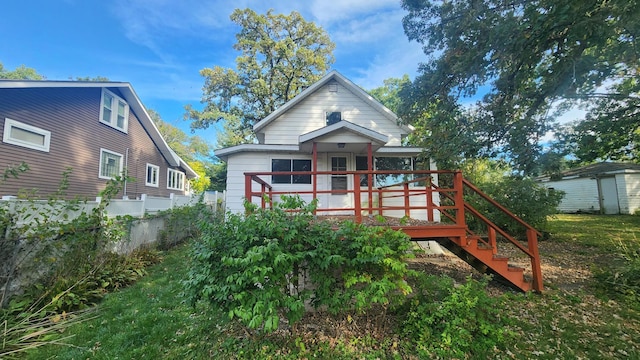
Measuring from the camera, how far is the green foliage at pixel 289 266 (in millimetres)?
2748

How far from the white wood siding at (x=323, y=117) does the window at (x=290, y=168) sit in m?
1.37

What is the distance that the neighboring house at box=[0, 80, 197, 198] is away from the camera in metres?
8.80

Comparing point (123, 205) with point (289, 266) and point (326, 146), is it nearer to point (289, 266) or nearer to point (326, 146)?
point (326, 146)

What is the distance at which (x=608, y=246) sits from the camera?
319 inches

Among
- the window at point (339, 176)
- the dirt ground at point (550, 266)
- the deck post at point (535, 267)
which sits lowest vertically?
the dirt ground at point (550, 266)

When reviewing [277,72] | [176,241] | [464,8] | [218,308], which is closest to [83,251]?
[218,308]

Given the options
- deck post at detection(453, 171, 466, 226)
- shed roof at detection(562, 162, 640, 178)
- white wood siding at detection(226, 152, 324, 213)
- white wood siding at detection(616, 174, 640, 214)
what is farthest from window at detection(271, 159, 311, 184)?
white wood siding at detection(616, 174, 640, 214)

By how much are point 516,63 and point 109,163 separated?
633 inches

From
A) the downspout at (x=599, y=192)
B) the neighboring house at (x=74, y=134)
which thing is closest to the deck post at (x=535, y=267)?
the neighboring house at (x=74, y=134)

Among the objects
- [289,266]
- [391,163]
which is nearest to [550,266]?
[391,163]

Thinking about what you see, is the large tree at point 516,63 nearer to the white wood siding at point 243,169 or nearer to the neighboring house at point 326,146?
the neighboring house at point 326,146

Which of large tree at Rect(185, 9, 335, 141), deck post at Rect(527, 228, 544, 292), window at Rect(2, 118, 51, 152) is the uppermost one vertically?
large tree at Rect(185, 9, 335, 141)

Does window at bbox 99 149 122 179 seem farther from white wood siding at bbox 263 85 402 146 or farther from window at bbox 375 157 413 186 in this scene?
window at bbox 375 157 413 186

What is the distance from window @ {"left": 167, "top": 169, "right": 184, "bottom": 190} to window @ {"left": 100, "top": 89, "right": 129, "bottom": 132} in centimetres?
592
